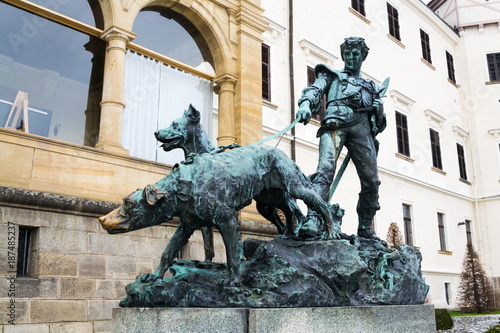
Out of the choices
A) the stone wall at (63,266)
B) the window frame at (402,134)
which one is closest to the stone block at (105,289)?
the stone wall at (63,266)

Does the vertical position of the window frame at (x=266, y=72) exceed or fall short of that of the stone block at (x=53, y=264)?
it exceeds it

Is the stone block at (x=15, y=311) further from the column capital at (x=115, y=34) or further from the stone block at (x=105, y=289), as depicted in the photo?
the column capital at (x=115, y=34)

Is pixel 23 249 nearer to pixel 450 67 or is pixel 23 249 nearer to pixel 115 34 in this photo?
pixel 115 34

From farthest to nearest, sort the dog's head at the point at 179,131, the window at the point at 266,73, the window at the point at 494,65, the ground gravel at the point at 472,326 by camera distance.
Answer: the window at the point at 494,65
the window at the point at 266,73
the ground gravel at the point at 472,326
the dog's head at the point at 179,131

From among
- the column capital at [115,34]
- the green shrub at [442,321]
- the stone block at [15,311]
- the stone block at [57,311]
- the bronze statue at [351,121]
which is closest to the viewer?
the bronze statue at [351,121]

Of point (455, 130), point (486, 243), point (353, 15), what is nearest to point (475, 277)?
point (486, 243)

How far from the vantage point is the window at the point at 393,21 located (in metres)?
23.5

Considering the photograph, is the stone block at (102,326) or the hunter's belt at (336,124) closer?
the hunter's belt at (336,124)

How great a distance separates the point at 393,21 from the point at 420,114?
4.34m

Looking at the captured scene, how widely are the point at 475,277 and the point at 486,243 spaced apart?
5749 mm

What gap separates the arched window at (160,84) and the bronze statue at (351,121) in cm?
613

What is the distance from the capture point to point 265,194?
180 inches

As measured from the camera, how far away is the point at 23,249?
8.30m

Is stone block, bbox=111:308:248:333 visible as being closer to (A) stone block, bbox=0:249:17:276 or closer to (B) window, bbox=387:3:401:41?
(A) stone block, bbox=0:249:17:276
